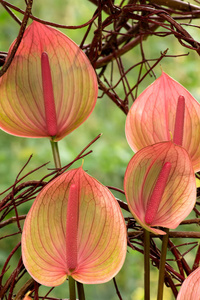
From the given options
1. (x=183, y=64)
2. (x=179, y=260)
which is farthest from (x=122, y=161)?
(x=179, y=260)

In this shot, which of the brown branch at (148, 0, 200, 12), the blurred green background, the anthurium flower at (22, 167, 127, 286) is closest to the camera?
the anthurium flower at (22, 167, 127, 286)

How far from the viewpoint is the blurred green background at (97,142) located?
44.6 inches

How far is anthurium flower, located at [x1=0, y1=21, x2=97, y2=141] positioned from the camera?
0.96 feet

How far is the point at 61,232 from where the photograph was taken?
261mm

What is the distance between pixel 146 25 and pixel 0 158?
0.68 metres

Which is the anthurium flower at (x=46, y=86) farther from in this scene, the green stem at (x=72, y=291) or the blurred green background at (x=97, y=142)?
the blurred green background at (x=97, y=142)

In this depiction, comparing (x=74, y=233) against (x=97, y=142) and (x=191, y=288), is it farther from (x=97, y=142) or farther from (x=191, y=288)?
(x=97, y=142)

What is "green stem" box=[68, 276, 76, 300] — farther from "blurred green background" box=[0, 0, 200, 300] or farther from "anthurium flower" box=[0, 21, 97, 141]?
Result: "blurred green background" box=[0, 0, 200, 300]

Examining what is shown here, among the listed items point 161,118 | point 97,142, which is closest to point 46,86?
point 161,118

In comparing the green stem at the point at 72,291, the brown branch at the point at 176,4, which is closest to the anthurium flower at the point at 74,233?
the green stem at the point at 72,291

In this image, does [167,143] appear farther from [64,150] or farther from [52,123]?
[64,150]

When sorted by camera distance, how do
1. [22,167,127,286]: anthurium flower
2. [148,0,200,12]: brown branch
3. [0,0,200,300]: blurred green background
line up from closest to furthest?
[22,167,127,286]: anthurium flower
[148,0,200,12]: brown branch
[0,0,200,300]: blurred green background

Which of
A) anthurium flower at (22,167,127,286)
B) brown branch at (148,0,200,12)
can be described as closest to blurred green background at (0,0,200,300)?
brown branch at (148,0,200,12)

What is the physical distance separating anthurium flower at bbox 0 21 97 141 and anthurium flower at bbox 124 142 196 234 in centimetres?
6
